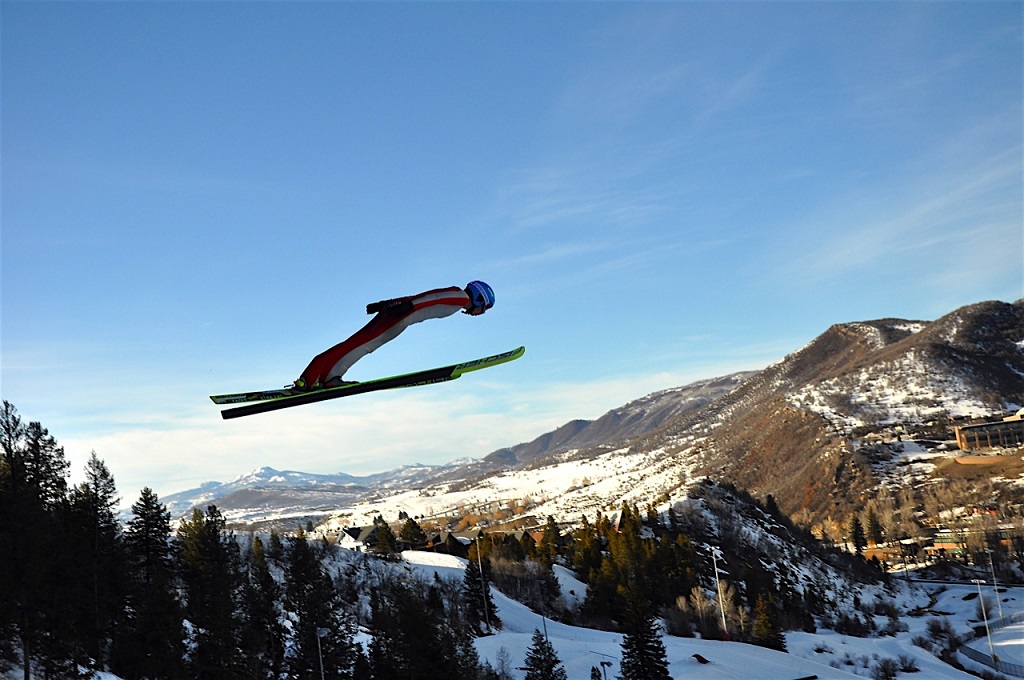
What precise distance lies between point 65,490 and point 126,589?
664 centimetres

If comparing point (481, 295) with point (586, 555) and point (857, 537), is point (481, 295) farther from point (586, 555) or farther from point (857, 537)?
point (857, 537)

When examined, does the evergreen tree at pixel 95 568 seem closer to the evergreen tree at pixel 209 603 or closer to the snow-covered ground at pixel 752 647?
the evergreen tree at pixel 209 603

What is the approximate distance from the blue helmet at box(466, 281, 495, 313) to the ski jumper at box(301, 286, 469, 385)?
12cm

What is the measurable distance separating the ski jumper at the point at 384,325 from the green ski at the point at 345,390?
0.58 m

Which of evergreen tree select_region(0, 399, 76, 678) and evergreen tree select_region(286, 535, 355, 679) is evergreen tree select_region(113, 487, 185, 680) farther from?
evergreen tree select_region(286, 535, 355, 679)

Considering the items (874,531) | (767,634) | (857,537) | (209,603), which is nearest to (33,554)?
(209,603)

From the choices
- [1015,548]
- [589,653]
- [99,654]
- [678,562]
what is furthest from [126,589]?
[1015,548]

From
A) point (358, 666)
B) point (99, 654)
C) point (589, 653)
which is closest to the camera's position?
point (99, 654)

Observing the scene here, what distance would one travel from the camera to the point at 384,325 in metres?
10.2

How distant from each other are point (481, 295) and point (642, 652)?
48.6 meters

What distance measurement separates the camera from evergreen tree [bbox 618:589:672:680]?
5156 cm

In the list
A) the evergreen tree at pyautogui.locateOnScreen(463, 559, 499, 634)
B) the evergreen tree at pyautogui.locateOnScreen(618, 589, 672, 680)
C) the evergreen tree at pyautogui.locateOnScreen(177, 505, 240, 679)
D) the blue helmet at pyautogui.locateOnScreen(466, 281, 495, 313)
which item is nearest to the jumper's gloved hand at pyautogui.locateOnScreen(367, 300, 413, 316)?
the blue helmet at pyautogui.locateOnScreen(466, 281, 495, 313)

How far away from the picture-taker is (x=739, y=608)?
288ft

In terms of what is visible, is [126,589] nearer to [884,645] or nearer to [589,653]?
[589,653]
